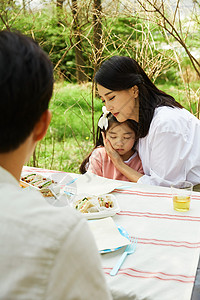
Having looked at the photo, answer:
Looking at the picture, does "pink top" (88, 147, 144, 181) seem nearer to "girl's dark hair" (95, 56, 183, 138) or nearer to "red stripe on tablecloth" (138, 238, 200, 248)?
"girl's dark hair" (95, 56, 183, 138)

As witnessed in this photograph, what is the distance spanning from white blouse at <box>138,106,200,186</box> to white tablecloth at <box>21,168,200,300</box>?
0.41 m

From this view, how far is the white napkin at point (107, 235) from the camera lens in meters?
1.29

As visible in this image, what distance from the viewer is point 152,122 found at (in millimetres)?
2301

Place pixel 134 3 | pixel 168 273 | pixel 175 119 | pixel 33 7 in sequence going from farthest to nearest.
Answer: pixel 33 7 < pixel 134 3 < pixel 175 119 < pixel 168 273

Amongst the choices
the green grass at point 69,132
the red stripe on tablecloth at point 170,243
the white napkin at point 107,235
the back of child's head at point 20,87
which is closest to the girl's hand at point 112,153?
the white napkin at point 107,235

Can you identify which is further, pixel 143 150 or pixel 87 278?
pixel 143 150

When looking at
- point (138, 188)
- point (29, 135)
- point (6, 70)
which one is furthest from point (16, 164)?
point (138, 188)

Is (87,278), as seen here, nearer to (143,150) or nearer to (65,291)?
(65,291)

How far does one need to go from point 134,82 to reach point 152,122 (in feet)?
0.89

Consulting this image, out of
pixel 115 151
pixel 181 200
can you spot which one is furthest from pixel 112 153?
pixel 181 200

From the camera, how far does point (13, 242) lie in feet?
1.93

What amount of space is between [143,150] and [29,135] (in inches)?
66.2

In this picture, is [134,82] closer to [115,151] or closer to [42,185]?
[115,151]

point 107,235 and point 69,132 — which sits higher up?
point 107,235
